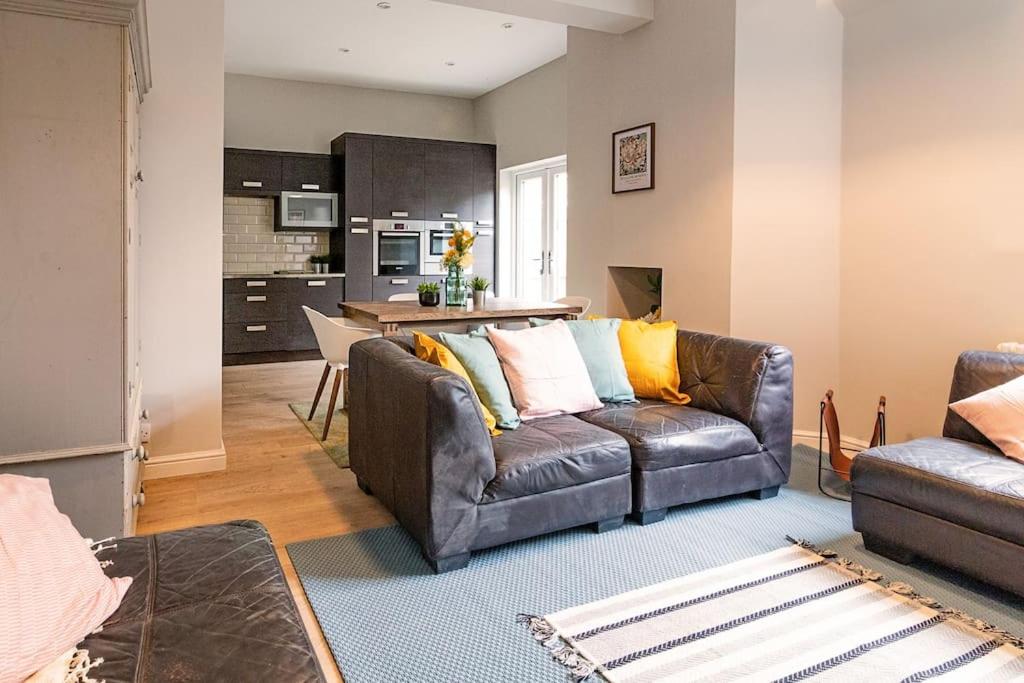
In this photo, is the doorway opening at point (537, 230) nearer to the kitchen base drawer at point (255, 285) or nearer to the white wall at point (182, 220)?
the kitchen base drawer at point (255, 285)

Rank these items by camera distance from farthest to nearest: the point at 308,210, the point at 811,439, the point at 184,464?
1. the point at 308,210
2. the point at 811,439
3. the point at 184,464

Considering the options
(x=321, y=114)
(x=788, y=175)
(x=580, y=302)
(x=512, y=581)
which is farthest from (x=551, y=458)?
(x=321, y=114)

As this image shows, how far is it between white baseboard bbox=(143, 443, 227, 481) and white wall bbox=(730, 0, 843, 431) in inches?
111

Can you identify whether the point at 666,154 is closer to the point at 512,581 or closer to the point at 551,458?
the point at 551,458

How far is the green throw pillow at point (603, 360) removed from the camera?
347 centimetres

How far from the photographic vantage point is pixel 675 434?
3.04 metres

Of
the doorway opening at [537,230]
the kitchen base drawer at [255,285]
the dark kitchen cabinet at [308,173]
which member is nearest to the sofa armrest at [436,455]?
the doorway opening at [537,230]

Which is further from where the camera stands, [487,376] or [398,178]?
[398,178]

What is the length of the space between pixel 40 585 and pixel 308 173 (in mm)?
6880

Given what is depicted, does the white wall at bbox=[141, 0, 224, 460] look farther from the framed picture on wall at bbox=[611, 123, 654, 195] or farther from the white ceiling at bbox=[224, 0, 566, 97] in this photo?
the framed picture on wall at bbox=[611, 123, 654, 195]

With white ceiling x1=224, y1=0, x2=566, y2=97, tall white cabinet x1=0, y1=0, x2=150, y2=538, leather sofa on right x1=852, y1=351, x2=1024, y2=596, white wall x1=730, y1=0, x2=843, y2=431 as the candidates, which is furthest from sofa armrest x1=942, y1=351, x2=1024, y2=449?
white ceiling x1=224, y1=0, x2=566, y2=97

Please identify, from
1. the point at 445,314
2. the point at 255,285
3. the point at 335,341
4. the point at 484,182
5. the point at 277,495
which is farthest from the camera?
the point at 484,182

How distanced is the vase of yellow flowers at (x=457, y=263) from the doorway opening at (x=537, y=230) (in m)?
2.65

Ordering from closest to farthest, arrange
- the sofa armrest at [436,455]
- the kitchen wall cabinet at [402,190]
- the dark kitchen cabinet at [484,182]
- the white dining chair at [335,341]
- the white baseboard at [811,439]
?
the sofa armrest at [436,455], the white baseboard at [811,439], the white dining chair at [335,341], the kitchen wall cabinet at [402,190], the dark kitchen cabinet at [484,182]
